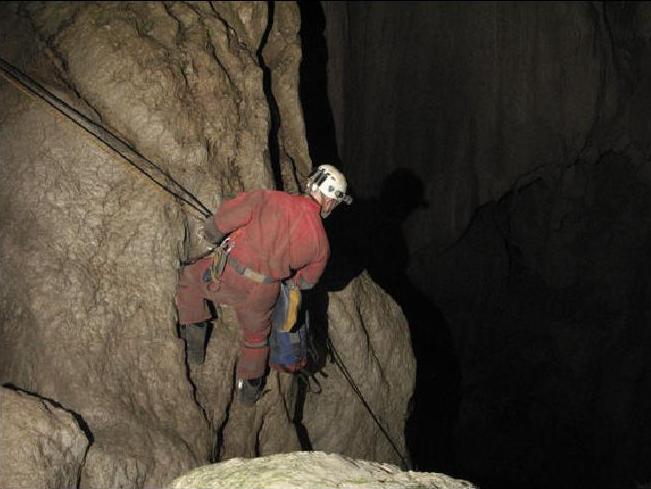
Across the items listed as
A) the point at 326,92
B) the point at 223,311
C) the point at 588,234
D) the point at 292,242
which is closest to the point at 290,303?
the point at 292,242

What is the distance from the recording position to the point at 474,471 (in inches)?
405

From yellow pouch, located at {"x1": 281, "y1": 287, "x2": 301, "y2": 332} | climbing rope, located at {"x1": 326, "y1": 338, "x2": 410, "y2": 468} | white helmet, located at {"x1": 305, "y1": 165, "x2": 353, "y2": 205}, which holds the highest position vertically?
white helmet, located at {"x1": 305, "y1": 165, "x2": 353, "y2": 205}

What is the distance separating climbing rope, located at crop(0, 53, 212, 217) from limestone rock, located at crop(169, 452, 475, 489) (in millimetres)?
1620

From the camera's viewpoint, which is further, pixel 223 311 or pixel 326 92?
pixel 326 92

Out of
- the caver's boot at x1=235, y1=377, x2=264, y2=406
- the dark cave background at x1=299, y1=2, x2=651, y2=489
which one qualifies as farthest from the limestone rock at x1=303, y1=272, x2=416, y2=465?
the dark cave background at x1=299, y1=2, x2=651, y2=489

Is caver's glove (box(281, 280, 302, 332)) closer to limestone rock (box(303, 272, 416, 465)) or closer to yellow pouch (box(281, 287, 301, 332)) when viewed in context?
yellow pouch (box(281, 287, 301, 332))

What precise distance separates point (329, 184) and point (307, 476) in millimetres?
1585

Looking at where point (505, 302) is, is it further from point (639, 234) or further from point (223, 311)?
point (223, 311)

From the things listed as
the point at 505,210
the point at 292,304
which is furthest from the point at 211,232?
the point at 505,210

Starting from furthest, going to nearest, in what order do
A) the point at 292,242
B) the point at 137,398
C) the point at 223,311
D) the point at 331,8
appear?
the point at 331,8 < the point at 223,311 < the point at 137,398 < the point at 292,242

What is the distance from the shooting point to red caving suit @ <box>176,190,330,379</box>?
10.2ft

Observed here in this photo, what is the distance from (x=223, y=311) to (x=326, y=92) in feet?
14.2

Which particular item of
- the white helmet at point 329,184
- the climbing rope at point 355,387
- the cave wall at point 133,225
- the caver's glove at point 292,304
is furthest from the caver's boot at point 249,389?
the white helmet at point 329,184

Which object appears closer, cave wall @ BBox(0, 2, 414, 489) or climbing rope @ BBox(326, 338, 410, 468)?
cave wall @ BBox(0, 2, 414, 489)
